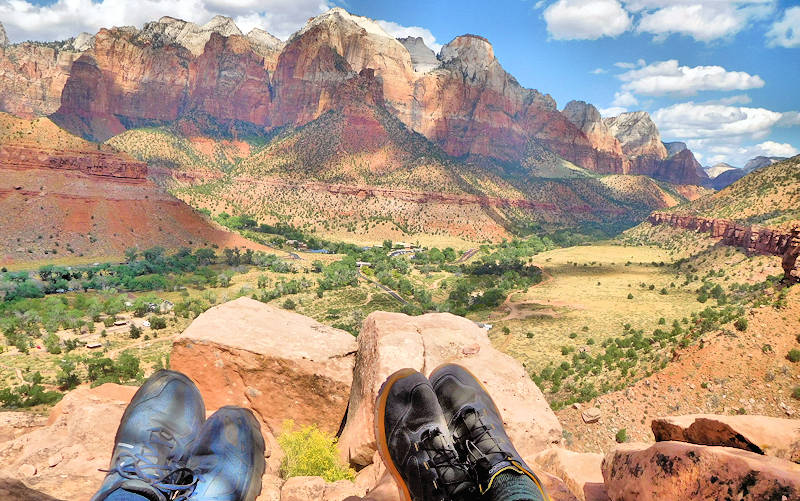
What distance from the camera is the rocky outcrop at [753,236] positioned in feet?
83.6

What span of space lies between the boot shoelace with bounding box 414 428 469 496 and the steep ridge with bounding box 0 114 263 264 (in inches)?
2990

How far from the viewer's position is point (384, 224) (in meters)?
107

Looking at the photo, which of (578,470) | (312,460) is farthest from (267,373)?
(578,470)

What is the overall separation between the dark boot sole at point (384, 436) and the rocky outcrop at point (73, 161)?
86701mm

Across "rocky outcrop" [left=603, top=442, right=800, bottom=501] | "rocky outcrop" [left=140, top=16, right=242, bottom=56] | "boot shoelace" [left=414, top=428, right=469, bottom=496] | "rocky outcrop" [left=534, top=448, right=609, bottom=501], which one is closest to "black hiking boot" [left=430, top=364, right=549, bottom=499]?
"boot shoelace" [left=414, top=428, right=469, bottom=496]

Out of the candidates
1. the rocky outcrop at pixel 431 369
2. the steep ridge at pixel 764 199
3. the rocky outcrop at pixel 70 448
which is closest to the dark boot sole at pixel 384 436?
the rocky outcrop at pixel 431 369

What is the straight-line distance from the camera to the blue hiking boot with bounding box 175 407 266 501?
3.38 meters

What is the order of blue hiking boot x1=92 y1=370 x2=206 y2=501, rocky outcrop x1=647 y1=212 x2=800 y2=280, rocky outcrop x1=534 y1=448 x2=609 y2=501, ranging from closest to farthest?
blue hiking boot x1=92 y1=370 x2=206 y2=501 < rocky outcrop x1=534 y1=448 x2=609 y2=501 < rocky outcrop x1=647 y1=212 x2=800 y2=280

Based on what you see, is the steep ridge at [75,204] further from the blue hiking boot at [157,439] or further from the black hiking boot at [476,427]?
the black hiking boot at [476,427]

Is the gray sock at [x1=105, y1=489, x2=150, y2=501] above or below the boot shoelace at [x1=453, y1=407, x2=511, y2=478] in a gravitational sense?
below

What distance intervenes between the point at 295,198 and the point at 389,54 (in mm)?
108328

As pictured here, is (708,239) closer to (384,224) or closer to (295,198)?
(384,224)

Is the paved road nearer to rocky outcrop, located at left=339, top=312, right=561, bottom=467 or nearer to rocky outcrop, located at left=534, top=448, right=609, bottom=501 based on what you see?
rocky outcrop, located at left=339, top=312, right=561, bottom=467

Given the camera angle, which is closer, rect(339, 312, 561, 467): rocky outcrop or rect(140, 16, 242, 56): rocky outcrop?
rect(339, 312, 561, 467): rocky outcrop
